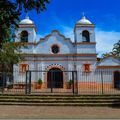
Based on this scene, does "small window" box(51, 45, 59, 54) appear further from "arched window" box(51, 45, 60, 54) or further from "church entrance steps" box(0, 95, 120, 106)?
"church entrance steps" box(0, 95, 120, 106)

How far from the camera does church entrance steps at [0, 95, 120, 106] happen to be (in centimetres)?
1928

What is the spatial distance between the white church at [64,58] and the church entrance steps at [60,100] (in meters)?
14.7

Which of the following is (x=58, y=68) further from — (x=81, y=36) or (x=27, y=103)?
(x=27, y=103)

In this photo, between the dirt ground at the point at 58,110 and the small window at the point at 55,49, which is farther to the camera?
the small window at the point at 55,49

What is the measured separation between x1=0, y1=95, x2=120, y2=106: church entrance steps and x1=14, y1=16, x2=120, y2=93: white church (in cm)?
1468

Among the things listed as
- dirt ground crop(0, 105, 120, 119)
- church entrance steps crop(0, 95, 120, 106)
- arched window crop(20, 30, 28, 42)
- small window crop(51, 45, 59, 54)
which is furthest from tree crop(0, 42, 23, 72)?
dirt ground crop(0, 105, 120, 119)

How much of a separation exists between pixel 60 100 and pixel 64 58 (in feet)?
57.6

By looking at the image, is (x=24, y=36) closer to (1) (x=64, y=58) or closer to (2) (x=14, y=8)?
(1) (x=64, y=58)

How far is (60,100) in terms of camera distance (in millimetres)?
19906

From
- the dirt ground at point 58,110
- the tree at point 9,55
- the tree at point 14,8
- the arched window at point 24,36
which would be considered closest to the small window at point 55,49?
the arched window at point 24,36

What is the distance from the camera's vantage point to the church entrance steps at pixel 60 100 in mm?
19281

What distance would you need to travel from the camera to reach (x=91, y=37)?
37875 mm

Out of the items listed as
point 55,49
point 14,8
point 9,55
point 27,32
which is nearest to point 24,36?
point 27,32

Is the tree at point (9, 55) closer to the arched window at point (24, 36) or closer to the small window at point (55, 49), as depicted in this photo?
the arched window at point (24, 36)
